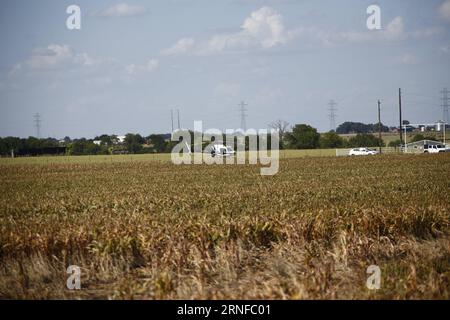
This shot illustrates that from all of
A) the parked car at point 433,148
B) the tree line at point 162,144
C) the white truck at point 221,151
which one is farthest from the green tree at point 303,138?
the white truck at point 221,151

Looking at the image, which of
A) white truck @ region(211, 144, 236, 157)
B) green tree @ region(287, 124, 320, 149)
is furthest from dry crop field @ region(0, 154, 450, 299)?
green tree @ region(287, 124, 320, 149)

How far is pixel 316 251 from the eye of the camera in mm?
12047

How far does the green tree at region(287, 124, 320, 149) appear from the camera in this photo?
118m

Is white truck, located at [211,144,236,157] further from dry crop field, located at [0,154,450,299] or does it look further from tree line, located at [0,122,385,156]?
dry crop field, located at [0,154,450,299]

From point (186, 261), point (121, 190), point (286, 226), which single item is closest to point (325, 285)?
point (186, 261)

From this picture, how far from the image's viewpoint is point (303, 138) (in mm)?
117875

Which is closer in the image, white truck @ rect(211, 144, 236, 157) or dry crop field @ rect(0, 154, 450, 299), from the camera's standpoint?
dry crop field @ rect(0, 154, 450, 299)

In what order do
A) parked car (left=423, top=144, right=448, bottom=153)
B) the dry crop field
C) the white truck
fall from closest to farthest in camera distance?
the dry crop field
the white truck
parked car (left=423, top=144, right=448, bottom=153)

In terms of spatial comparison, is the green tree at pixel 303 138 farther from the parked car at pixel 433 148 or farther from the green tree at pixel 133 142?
the parked car at pixel 433 148

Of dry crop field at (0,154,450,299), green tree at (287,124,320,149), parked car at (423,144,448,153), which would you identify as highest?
green tree at (287,124,320,149)

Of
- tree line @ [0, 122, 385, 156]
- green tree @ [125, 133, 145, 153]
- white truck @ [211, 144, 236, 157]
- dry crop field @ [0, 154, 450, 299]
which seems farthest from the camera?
green tree @ [125, 133, 145, 153]

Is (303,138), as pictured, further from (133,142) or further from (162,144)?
(133,142)

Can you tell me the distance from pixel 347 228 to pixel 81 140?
115174 millimetres

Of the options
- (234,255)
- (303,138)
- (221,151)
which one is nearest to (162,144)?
(303,138)
